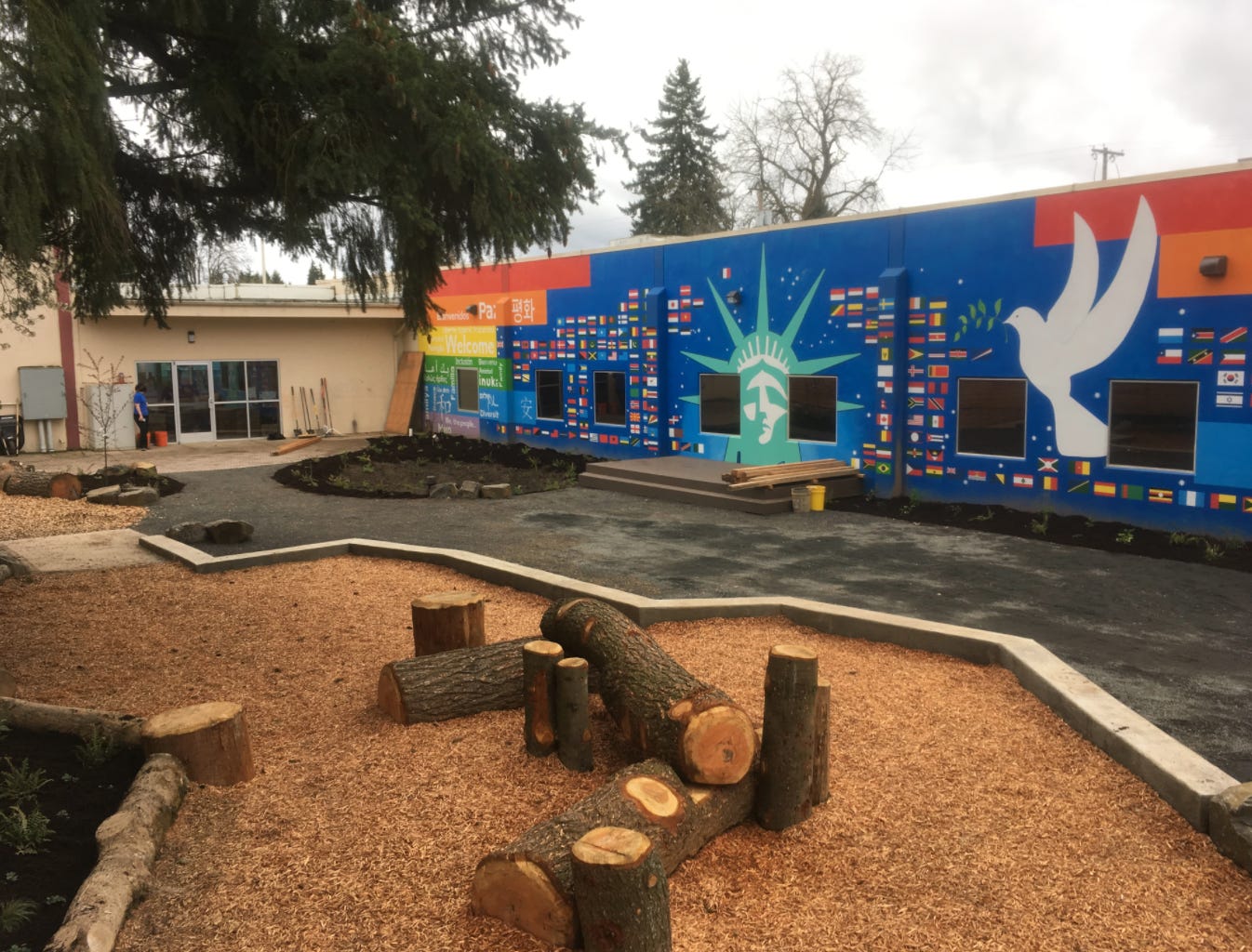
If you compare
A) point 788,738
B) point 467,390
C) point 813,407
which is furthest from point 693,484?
point 467,390

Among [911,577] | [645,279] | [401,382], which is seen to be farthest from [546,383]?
[911,577]

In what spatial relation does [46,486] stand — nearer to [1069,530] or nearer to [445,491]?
[445,491]

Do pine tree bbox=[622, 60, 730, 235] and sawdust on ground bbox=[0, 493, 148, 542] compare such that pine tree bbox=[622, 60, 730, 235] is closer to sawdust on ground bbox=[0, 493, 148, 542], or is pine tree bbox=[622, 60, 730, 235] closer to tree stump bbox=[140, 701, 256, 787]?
sawdust on ground bbox=[0, 493, 148, 542]

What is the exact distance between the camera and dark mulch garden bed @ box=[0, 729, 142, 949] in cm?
345

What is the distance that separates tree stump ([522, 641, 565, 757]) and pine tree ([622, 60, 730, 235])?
141 feet

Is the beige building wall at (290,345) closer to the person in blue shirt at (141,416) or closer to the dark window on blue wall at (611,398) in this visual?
the person in blue shirt at (141,416)

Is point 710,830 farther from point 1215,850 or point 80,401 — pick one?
point 80,401

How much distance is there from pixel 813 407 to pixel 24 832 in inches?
534

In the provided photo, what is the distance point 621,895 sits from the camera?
3.16 meters

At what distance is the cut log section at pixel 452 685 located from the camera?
18.4 feet

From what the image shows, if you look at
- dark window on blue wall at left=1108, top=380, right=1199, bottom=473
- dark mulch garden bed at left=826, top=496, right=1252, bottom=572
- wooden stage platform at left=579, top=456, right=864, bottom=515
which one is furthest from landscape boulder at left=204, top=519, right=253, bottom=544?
dark window on blue wall at left=1108, top=380, right=1199, bottom=473

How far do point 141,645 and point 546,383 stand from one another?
15768 millimetres

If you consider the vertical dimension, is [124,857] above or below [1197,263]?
below

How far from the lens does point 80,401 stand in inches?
912
